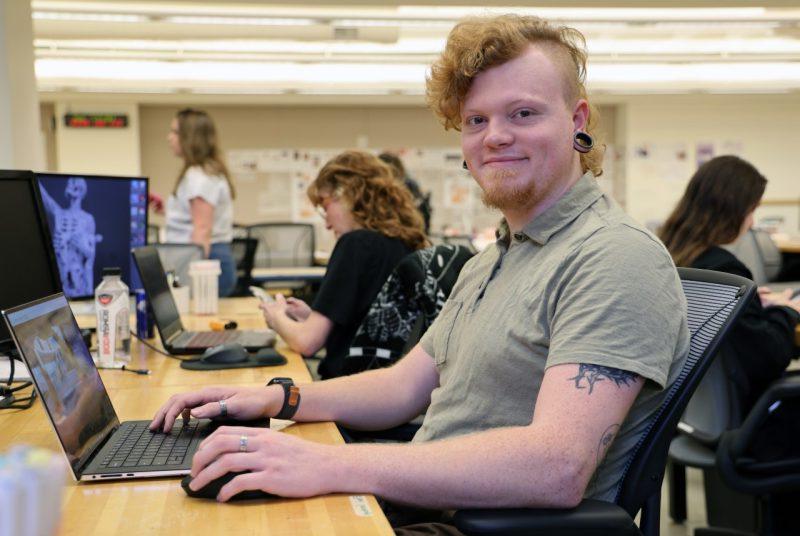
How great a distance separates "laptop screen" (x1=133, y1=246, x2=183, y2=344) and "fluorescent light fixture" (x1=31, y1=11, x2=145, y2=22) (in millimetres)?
3016

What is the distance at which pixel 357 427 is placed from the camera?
5.14 feet


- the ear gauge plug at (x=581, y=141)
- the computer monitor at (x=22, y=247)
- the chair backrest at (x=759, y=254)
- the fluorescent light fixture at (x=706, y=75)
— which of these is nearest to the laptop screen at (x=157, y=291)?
the computer monitor at (x=22, y=247)

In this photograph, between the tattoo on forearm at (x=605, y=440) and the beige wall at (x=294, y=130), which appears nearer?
the tattoo on forearm at (x=605, y=440)

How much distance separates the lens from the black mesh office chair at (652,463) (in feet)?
3.45

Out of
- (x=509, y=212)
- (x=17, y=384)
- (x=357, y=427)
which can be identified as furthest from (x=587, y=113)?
(x=17, y=384)

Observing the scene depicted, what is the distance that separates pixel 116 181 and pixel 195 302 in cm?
77

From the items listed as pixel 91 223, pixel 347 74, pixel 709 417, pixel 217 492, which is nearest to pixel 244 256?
pixel 347 74

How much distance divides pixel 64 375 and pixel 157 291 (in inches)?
46.7

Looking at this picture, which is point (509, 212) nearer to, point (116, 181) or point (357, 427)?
point (357, 427)

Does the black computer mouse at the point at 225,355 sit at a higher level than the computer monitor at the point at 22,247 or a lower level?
lower

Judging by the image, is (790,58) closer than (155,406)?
No

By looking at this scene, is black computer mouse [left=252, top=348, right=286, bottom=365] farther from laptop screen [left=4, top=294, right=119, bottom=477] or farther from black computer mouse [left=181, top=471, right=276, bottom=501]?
black computer mouse [left=181, top=471, right=276, bottom=501]

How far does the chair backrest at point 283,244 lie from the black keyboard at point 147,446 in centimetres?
609

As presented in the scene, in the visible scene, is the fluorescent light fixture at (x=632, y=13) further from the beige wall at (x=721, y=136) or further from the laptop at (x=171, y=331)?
the beige wall at (x=721, y=136)
